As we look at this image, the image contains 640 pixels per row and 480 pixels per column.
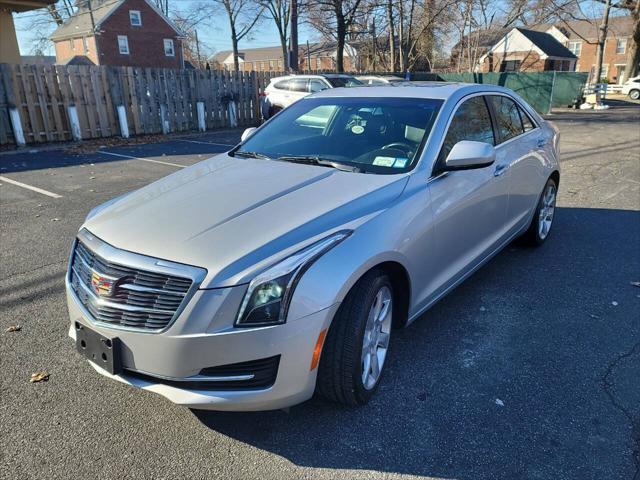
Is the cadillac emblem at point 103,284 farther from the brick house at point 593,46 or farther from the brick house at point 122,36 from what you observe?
the brick house at point 593,46

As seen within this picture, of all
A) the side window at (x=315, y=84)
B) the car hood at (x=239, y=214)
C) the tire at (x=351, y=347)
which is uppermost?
the side window at (x=315, y=84)

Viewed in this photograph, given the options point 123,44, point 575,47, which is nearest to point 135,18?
point 123,44

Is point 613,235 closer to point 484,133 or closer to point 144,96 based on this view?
point 484,133

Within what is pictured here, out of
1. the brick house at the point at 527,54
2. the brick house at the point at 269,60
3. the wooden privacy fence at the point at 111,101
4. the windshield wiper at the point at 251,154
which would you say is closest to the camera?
the windshield wiper at the point at 251,154

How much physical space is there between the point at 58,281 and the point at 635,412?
14.3 feet

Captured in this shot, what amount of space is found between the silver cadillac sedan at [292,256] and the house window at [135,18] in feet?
161

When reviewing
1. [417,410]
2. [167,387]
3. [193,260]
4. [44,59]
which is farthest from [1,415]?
[44,59]

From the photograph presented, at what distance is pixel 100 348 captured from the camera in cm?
227

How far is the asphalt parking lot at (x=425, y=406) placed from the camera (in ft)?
7.57

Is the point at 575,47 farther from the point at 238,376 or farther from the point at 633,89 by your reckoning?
the point at 238,376

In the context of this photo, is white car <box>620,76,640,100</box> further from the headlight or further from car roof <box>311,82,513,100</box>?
the headlight

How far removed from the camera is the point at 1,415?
2611 mm

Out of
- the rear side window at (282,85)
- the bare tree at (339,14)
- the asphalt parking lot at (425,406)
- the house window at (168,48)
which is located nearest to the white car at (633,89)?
the bare tree at (339,14)

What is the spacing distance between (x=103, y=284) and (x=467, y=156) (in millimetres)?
2227
